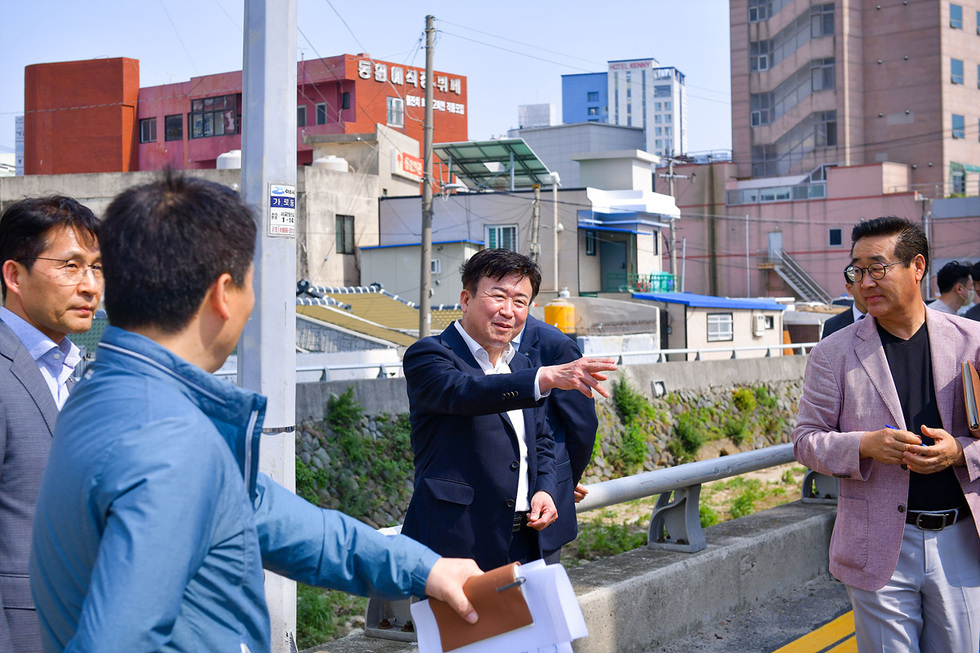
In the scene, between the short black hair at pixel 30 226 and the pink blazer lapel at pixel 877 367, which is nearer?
the short black hair at pixel 30 226

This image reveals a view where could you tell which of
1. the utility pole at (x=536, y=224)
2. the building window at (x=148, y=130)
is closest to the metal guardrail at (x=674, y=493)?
the utility pole at (x=536, y=224)

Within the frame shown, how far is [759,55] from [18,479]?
6091 centimetres

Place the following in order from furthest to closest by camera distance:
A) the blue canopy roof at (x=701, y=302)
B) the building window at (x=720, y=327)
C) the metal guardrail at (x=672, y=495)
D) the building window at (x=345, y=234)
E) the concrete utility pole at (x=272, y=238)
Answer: the building window at (x=345, y=234)
the building window at (x=720, y=327)
the blue canopy roof at (x=701, y=302)
the metal guardrail at (x=672, y=495)
the concrete utility pole at (x=272, y=238)

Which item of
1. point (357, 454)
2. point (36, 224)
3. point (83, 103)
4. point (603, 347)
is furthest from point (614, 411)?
point (83, 103)

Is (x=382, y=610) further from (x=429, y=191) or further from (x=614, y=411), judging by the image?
(x=429, y=191)

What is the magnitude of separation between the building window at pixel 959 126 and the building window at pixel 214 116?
38879 mm

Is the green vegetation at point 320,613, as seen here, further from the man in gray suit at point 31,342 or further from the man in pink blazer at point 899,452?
the man in gray suit at point 31,342

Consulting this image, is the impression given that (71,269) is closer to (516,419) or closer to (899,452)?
(516,419)

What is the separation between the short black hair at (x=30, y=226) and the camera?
8.98ft

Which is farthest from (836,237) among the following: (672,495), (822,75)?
(672,495)

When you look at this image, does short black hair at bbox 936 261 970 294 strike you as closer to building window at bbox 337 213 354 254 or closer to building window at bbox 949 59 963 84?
building window at bbox 337 213 354 254

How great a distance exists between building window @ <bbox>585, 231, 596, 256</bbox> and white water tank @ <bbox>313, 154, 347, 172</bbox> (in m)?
9.65

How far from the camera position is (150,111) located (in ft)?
153

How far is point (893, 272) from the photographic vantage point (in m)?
3.58
